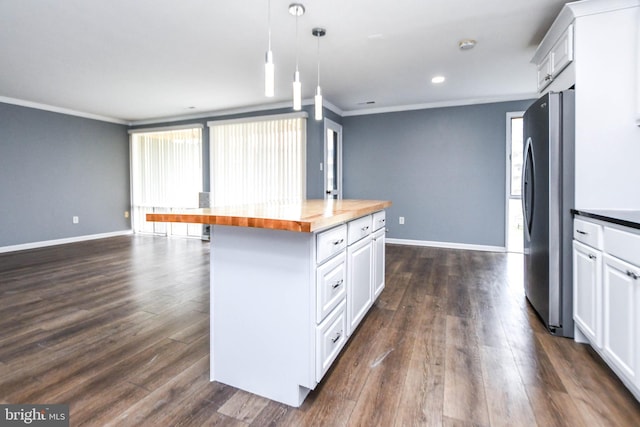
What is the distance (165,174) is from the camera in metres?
6.41

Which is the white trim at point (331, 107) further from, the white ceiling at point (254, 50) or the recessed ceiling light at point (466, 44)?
the recessed ceiling light at point (466, 44)

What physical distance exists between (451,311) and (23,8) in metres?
4.07

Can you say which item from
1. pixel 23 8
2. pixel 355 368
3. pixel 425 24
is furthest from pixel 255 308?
pixel 23 8

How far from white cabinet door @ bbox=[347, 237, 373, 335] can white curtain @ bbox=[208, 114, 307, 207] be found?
115 inches

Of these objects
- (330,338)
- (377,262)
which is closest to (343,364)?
(330,338)

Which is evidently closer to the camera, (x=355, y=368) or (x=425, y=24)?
(x=355, y=368)

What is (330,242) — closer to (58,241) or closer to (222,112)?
A: (222,112)

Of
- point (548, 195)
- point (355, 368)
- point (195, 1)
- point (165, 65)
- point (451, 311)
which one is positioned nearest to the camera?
point (355, 368)

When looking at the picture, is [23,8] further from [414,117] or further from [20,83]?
[414,117]

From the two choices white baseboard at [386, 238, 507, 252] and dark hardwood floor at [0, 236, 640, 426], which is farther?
white baseboard at [386, 238, 507, 252]

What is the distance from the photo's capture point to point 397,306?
2707mm

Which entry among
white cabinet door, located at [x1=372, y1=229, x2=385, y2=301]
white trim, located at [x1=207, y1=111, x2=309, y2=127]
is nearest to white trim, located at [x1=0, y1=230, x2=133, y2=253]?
white trim, located at [x1=207, y1=111, x2=309, y2=127]

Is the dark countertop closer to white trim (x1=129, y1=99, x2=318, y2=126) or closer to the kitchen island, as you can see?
the kitchen island

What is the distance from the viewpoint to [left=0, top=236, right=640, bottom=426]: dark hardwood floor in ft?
4.67
